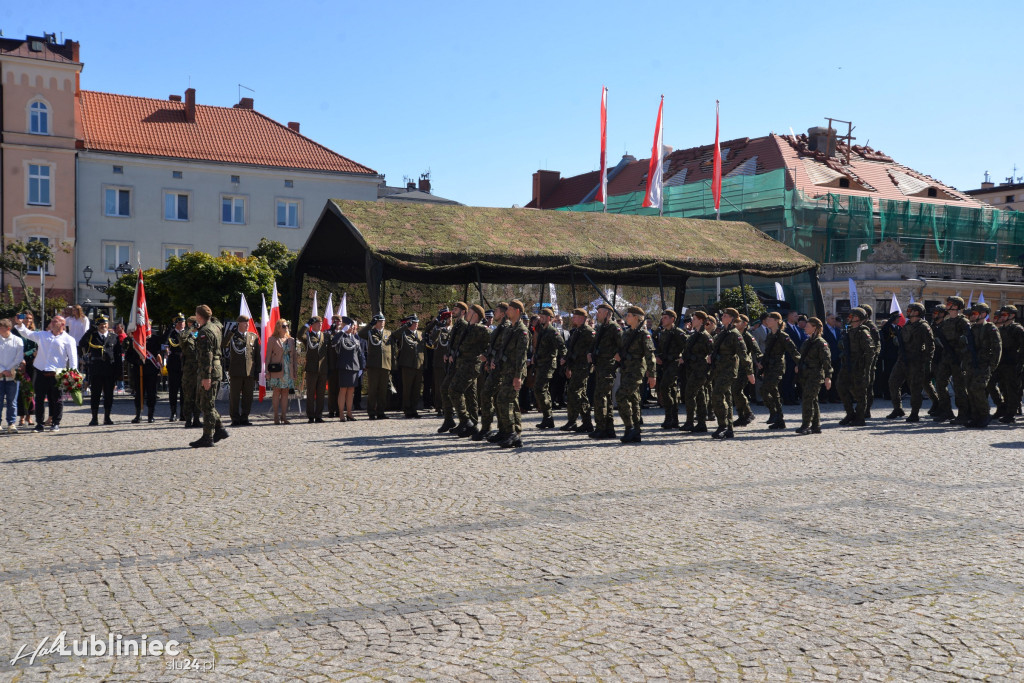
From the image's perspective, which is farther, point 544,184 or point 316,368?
point 544,184

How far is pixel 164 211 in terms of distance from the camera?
52.0 meters

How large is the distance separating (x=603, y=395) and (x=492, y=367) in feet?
5.17

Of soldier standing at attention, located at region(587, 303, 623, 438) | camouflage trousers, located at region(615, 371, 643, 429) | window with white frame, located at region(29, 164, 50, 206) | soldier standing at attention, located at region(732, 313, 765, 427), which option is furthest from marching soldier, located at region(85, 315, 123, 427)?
window with white frame, located at region(29, 164, 50, 206)

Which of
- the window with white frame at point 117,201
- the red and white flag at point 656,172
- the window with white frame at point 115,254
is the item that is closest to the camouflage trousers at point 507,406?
the red and white flag at point 656,172

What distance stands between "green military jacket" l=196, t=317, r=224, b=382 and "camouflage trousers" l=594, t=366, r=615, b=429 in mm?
5004

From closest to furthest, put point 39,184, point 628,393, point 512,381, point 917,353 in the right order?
point 512,381
point 628,393
point 917,353
point 39,184

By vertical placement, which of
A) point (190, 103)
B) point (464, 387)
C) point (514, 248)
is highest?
point (190, 103)

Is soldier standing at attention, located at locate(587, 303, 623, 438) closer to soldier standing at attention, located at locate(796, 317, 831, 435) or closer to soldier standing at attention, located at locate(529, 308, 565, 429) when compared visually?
soldier standing at attention, located at locate(529, 308, 565, 429)

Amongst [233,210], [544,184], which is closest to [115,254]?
[233,210]

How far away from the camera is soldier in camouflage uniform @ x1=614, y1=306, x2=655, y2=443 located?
13375 mm

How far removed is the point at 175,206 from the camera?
52531mm

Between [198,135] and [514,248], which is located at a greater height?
[198,135]

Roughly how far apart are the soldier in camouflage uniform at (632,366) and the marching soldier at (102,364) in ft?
28.0

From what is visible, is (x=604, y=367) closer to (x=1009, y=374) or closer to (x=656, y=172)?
(x=1009, y=374)
